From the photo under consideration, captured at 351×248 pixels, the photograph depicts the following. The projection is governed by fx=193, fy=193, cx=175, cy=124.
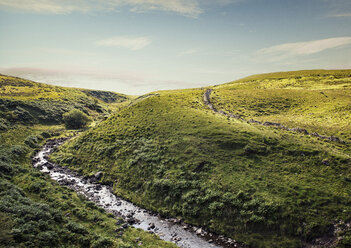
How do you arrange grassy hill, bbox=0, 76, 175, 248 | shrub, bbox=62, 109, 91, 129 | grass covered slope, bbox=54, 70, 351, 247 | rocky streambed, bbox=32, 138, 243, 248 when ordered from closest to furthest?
grassy hill, bbox=0, 76, 175, 248 → grass covered slope, bbox=54, 70, 351, 247 → rocky streambed, bbox=32, 138, 243, 248 → shrub, bbox=62, 109, 91, 129

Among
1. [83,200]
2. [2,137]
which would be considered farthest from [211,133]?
[2,137]

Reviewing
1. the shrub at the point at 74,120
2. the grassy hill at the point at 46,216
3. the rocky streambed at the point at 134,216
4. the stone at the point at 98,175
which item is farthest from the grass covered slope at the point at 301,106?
the shrub at the point at 74,120

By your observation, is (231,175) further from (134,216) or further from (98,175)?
(98,175)

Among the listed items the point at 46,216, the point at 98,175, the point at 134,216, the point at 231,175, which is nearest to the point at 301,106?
the point at 231,175

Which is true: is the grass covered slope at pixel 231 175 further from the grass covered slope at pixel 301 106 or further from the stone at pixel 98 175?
the grass covered slope at pixel 301 106

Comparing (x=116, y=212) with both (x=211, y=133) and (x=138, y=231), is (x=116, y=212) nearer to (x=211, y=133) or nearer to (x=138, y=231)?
(x=138, y=231)

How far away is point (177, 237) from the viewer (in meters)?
24.6

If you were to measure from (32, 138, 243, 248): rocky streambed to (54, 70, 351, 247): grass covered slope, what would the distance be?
53.9 inches

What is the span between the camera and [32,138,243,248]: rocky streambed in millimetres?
23891

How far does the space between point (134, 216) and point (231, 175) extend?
16.7 metres

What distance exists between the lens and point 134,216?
96.7ft

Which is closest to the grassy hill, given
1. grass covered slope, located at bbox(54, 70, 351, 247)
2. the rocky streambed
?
the rocky streambed

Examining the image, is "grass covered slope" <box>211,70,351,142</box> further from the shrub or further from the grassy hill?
the shrub

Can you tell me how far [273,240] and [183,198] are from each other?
12934 millimetres
